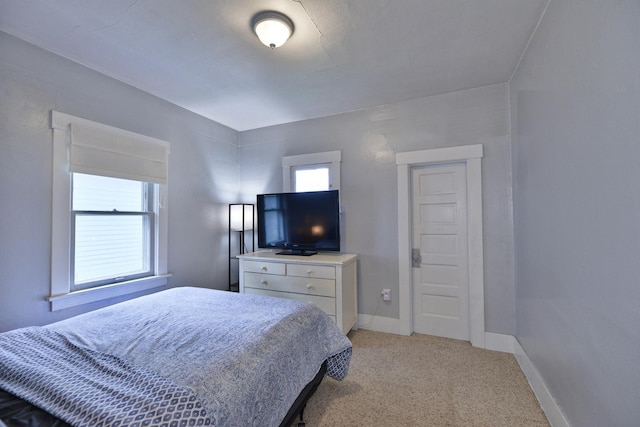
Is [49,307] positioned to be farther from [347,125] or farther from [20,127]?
[347,125]

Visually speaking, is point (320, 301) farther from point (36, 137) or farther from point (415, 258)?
point (36, 137)

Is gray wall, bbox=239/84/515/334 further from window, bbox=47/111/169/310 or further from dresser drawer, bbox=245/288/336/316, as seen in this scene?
window, bbox=47/111/169/310

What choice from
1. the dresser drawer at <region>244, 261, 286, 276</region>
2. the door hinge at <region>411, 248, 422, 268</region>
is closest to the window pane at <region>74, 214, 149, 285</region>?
the dresser drawer at <region>244, 261, 286, 276</region>

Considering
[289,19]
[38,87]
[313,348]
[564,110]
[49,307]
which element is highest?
[289,19]

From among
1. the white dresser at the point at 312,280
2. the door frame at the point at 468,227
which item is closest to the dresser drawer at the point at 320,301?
the white dresser at the point at 312,280

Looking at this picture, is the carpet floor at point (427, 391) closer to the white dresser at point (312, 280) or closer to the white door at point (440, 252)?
the white door at point (440, 252)

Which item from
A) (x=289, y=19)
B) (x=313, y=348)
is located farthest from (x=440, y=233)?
(x=289, y=19)

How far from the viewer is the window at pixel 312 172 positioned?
335 cm

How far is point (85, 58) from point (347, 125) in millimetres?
2544

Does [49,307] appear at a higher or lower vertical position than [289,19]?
lower

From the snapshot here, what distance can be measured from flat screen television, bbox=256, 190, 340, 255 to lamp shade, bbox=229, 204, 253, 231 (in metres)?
0.43

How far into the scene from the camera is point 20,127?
6.31ft

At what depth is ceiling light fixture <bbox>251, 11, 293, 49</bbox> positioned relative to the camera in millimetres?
1707

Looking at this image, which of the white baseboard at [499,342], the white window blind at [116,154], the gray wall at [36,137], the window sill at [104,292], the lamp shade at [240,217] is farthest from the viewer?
the lamp shade at [240,217]
